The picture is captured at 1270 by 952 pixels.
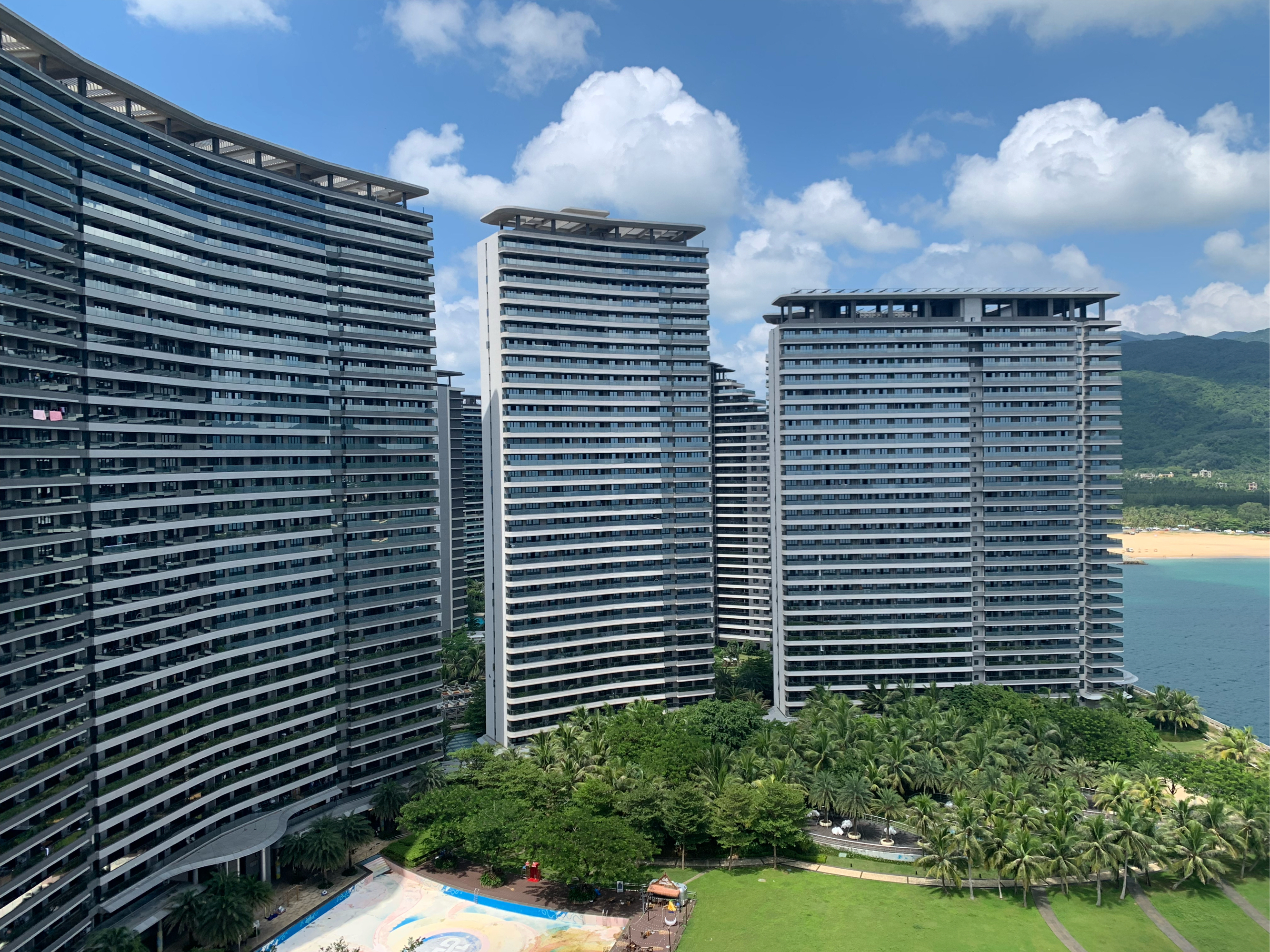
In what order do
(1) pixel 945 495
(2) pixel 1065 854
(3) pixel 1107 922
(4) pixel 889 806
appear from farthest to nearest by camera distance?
(1) pixel 945 495 → (4) pixel 889 806 → (2) pixel 1065 854 → (3) pixel 1107 922

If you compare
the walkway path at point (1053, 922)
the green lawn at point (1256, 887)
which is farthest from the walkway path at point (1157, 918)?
the walkway path at point (1053, 922)

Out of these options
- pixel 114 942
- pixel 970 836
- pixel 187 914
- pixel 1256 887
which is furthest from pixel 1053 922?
pixel 114 942

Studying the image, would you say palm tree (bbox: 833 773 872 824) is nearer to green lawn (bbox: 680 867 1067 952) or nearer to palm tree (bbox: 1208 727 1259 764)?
green lawn (bbox: 680 867 1067 952)

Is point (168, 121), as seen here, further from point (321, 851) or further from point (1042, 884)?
point (1042, 884)

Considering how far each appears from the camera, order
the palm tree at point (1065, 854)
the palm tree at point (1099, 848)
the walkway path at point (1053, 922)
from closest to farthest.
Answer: the walkway path at point (1053, 922)
the palm tree at point (1099, 848)
the palm tree at point (1065, 854)

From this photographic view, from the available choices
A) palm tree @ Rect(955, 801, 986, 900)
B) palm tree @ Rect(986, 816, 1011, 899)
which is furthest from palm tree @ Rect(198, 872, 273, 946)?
palm tree @ Rect(986, 816, 1011, 899)

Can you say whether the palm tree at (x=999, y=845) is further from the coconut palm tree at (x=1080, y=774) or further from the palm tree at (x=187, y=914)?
the palm tree at (x=187, y=914)
